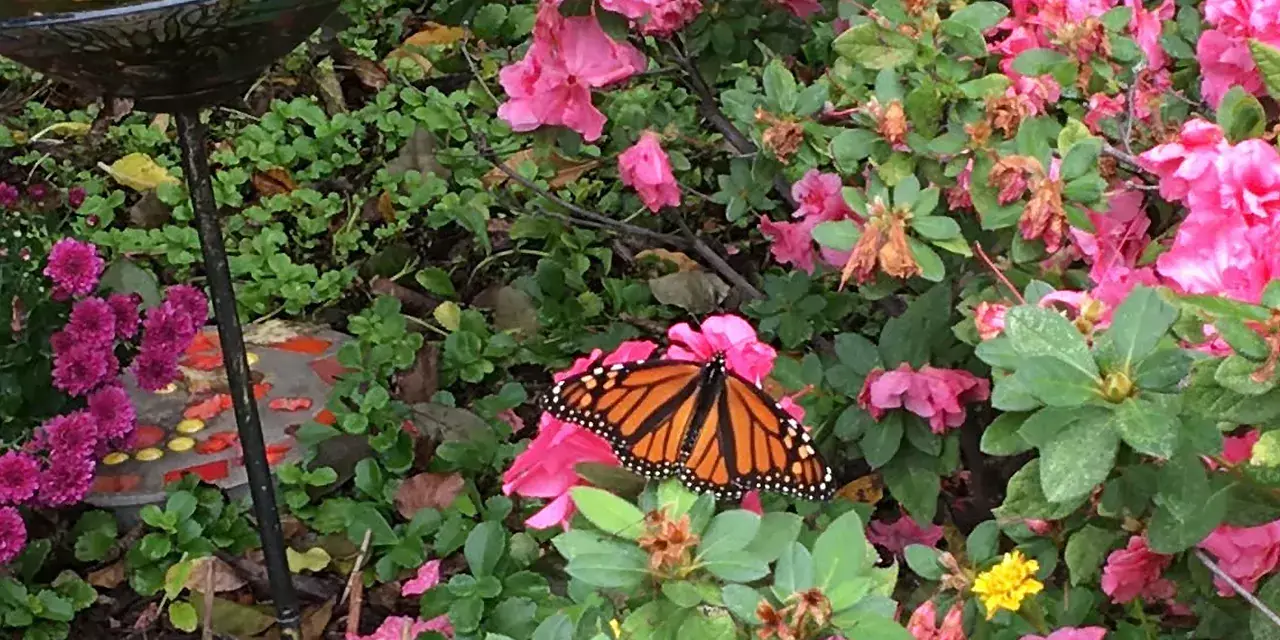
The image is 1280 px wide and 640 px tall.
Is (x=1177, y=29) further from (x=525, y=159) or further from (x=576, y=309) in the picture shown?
(x=525, y=159)

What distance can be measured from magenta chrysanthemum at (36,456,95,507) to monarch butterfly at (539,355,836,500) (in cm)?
112

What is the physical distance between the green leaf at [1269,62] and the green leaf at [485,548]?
3.10 feet

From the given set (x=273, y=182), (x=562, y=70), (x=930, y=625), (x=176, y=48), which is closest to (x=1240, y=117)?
(x=930, y=625)

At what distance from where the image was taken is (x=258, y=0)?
53.6 inches

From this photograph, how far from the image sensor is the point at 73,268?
217 centimetres

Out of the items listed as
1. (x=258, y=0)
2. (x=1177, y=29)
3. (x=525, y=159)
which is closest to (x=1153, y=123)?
(x=1177, y=29)

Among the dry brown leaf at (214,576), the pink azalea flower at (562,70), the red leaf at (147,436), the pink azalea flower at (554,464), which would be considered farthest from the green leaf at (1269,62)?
the red leaf at (147,436)

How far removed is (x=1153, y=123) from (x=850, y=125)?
12.6 inches

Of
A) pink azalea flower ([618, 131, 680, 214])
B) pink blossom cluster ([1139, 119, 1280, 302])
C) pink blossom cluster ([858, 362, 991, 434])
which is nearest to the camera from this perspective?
pink blossom cluster ([1139, 119, 1280, 302])

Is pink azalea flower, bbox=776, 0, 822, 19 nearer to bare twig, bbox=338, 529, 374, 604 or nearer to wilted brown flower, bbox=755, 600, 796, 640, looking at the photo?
bare twig, bbox=338, 529, 374, 604

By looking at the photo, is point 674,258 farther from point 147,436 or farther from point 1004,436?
point 1004,436

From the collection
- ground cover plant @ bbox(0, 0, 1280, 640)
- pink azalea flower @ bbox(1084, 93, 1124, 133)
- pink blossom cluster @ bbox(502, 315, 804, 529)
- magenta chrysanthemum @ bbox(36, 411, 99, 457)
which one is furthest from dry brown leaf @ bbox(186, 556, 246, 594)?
pink azalea flower @ bbox(1084, 93, 1124, 133)

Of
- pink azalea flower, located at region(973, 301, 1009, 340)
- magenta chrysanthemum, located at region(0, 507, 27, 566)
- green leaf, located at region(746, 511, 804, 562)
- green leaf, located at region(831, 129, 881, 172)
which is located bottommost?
magenta chrysanthemum, located at region(0, 507, 27, 566)

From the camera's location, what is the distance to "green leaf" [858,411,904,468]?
1575 millimetres
